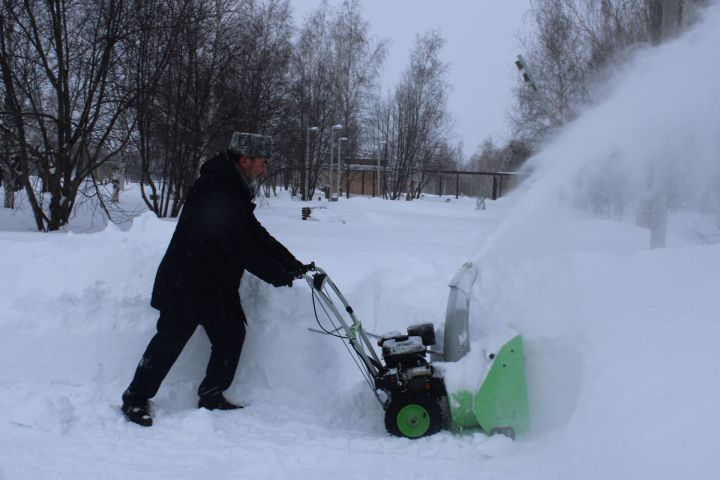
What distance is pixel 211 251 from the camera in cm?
341

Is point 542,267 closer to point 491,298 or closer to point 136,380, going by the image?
point 491,298

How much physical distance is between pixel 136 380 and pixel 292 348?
44.3 inches

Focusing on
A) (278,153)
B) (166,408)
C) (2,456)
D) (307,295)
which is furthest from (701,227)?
(278,153)

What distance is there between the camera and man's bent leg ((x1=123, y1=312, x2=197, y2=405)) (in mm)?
3279

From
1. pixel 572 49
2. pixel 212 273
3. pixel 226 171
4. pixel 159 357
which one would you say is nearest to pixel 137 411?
pixel 159 357

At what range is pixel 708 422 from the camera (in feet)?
6.46

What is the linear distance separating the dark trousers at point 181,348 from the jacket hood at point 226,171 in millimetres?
853

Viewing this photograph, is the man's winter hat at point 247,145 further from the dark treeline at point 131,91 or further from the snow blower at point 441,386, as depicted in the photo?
the dark treeline at point 131,91

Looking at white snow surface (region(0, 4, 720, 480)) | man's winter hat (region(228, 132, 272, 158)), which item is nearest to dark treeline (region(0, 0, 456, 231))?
white snow surface (region(0, 4, 720, 480))

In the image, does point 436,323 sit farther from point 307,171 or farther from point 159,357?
point 307,171

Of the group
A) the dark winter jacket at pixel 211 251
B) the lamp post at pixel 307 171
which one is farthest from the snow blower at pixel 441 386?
the lamp post at pixel 307 171

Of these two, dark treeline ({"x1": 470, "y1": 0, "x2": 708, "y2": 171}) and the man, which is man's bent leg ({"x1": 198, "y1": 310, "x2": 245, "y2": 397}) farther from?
dark treeline ({"x1": 470, "y1": 0, "x2": 708, "y2": 171})

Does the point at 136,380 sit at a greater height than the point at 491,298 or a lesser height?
lesser

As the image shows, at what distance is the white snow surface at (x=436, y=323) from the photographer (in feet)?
8.22
